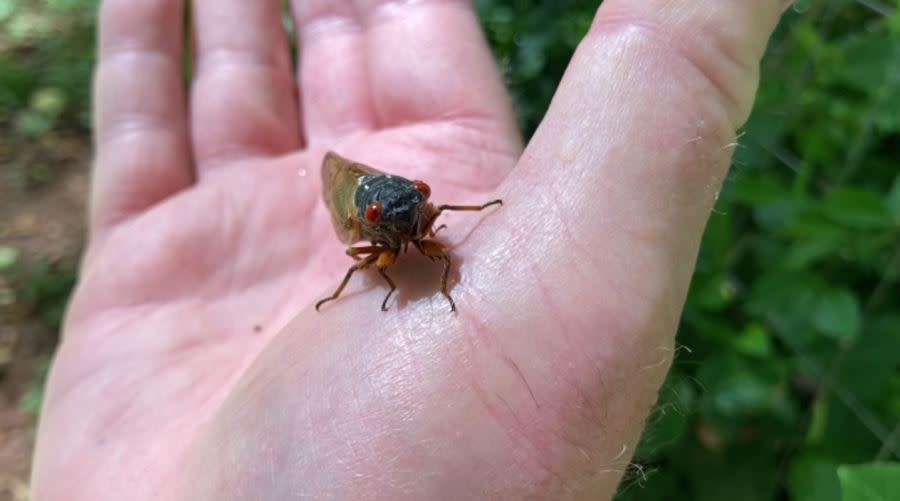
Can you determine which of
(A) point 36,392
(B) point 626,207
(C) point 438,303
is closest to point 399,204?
(C) point 438,303

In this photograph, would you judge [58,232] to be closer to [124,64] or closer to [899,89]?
[124,64]

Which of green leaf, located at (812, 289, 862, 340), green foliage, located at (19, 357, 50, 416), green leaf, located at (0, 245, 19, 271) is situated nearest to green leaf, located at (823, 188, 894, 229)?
green leaf, located at (812, 289, 862, 340)

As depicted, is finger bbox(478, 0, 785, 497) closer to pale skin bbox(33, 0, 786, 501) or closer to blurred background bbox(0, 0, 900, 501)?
pale skin bbox(33, 0, 786, 501)

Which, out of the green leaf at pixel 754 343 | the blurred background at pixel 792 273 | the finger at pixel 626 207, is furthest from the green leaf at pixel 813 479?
the finger at pixel 626 207

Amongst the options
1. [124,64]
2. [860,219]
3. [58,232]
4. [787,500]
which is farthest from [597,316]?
[58,232]

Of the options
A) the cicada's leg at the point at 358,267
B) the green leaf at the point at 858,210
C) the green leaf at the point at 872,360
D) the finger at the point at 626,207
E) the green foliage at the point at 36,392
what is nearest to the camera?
the finger at the point at 626,207

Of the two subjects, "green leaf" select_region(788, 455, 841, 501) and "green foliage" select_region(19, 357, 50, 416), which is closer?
"green leaf" select_region(788, 455, 841, 501)

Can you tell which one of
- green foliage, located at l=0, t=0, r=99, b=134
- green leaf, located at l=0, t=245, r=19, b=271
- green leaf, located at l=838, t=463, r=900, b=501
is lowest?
green leaf, located at l=0, t=245, r=19, b=271

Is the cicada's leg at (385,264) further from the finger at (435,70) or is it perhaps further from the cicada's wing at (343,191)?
the finger at (435,70)
